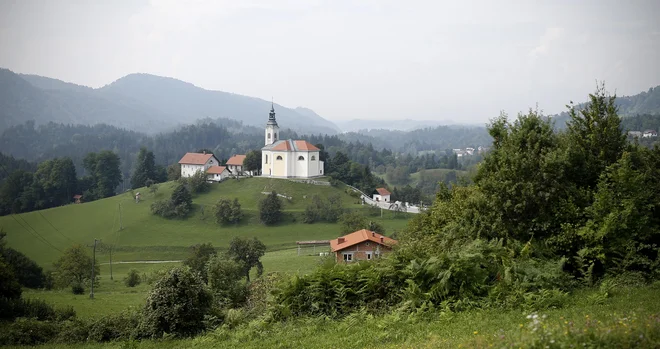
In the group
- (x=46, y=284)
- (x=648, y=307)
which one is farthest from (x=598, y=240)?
(x=46, y=284)

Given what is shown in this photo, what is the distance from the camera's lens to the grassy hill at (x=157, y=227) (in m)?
51.6

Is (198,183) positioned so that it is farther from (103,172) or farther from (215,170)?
(103,172)

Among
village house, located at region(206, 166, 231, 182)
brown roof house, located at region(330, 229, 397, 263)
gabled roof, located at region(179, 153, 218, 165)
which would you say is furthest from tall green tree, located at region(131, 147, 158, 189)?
brown roof house, located at region(330, 229, 397, 263)

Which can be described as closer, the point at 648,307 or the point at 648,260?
the point at 648,307

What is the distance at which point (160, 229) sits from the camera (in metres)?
57.4

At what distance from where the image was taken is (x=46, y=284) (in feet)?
117

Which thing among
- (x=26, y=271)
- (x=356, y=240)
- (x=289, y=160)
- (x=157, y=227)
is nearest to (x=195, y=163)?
(x=289, y=160)

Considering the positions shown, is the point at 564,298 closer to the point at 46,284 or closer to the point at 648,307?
the point at 648,307

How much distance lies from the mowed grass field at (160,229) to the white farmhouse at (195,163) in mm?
9288

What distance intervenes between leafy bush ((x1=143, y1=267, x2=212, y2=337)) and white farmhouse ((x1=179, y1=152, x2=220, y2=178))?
70676mm

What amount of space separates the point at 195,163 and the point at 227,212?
1114 inches

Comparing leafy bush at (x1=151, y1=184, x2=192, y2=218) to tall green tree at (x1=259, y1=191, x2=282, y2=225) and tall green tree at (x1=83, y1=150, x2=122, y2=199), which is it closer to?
tall green tree at (x1=259, y1=191, x2=282, y2=225)

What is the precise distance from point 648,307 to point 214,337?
27.9 feet

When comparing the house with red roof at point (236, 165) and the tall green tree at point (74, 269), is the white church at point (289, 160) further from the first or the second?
the tall green tree at point (74, 269)
